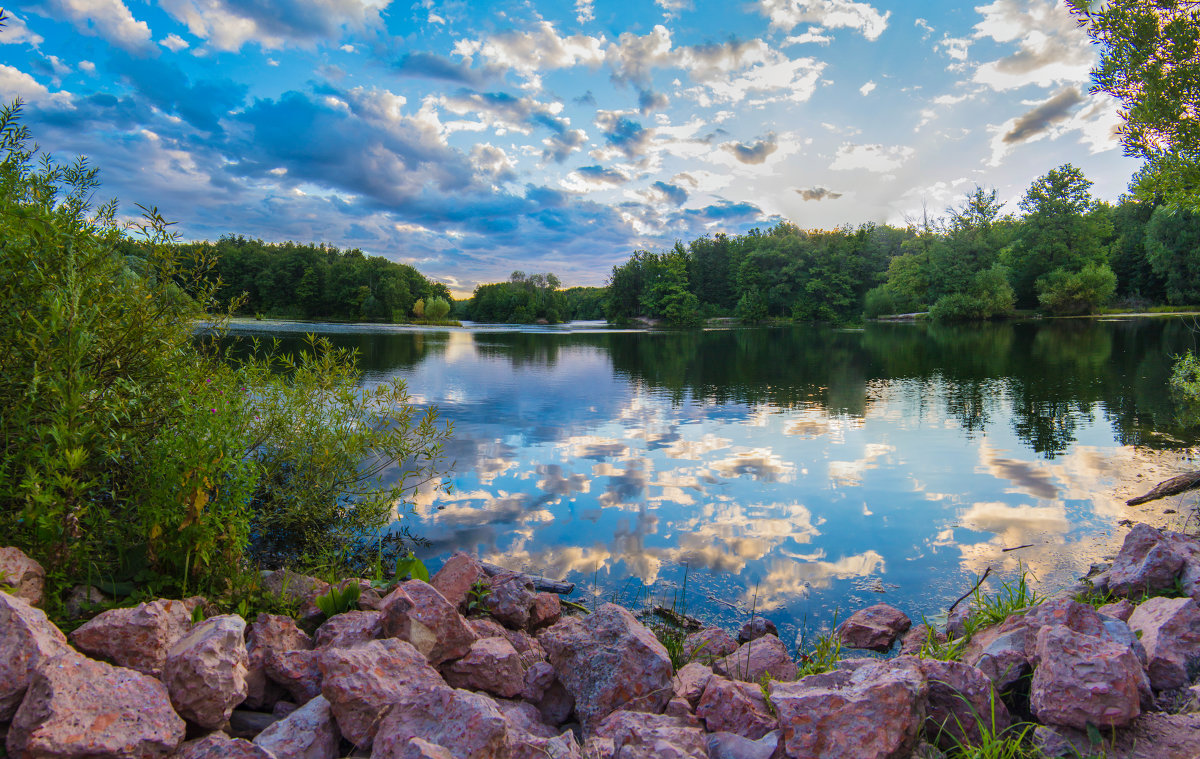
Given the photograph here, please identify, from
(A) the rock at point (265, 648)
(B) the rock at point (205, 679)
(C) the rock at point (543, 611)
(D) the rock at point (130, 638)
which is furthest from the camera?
(C) the rock at point (543, 611)

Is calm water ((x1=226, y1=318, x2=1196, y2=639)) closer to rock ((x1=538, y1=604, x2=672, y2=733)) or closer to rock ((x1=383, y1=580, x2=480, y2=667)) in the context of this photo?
rock ((x1=538, y1=604, x2=672, y2=733))

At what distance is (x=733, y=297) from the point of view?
10556 centimetres

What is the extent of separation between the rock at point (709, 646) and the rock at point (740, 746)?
64.7 inches

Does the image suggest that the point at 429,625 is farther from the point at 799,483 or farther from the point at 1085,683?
the point at 799,483

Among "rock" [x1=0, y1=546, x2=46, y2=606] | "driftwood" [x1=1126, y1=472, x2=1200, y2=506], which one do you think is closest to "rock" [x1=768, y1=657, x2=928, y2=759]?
"rock" [x1=0, y1=546, x2=46, y2=606]

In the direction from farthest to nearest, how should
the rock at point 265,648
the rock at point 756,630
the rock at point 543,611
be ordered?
the rock at point 756,630 → the rock at point 543,611 → the rock at point 265,648

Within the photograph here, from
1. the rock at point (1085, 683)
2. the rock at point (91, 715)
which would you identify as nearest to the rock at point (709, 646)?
the rock at point (1085, 683)

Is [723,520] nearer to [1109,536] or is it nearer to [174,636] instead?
[1109,536]

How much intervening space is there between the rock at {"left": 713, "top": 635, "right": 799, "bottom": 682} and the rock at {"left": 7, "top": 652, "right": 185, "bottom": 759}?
3.56 metres

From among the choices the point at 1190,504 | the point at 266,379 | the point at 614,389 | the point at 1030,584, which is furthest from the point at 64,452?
the point at 614,389

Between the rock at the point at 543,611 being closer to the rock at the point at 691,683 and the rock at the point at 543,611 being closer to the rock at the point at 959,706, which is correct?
the rock at the point at 691,683

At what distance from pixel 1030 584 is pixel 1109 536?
228cm

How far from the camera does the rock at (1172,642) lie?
3.56 meters

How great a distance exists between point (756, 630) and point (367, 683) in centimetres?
369
